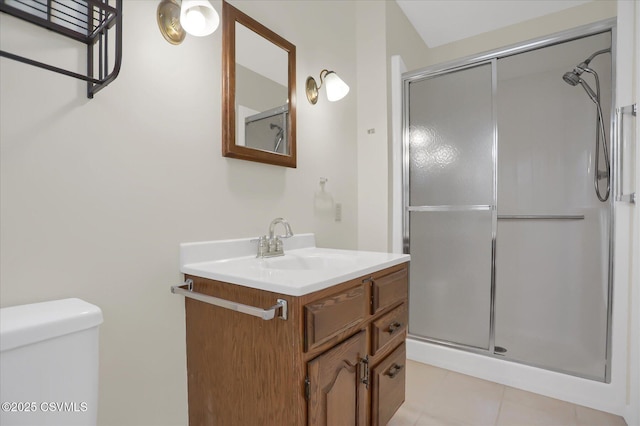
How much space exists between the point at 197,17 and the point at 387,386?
1.57 metres

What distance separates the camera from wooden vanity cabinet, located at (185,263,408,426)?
2.89 feet

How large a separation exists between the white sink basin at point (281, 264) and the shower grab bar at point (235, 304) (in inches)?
1.8

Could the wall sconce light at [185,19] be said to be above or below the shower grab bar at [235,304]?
above

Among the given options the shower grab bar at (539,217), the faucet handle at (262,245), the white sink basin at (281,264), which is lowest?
the white sink basin at (281,264)

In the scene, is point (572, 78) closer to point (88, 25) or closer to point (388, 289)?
point (388, 289)

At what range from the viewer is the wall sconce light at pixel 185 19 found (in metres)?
1.03

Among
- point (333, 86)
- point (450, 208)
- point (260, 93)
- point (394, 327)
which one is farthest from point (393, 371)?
point (333, 86)

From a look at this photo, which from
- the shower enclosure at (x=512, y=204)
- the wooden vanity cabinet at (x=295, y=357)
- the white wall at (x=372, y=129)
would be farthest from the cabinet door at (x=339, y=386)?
the shower enclosure at (x=512, y=204)

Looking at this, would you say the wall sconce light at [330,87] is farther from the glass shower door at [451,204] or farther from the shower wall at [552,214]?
the shower wall at [552,214]

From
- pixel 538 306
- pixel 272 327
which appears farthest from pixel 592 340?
pixel 272 327

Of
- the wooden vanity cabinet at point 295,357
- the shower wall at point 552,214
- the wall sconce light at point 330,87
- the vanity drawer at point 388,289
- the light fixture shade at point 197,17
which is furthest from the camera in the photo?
the shower wall at point 552,214

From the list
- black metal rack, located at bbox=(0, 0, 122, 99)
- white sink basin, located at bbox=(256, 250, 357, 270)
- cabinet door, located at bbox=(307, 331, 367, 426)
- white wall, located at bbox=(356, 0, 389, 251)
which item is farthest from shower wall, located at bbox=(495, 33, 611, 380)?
black metal rack, located at bbox=(0, 0, 122, 99)

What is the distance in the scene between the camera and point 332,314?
3.18 feet

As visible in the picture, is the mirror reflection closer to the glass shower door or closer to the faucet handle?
the faucet handle
